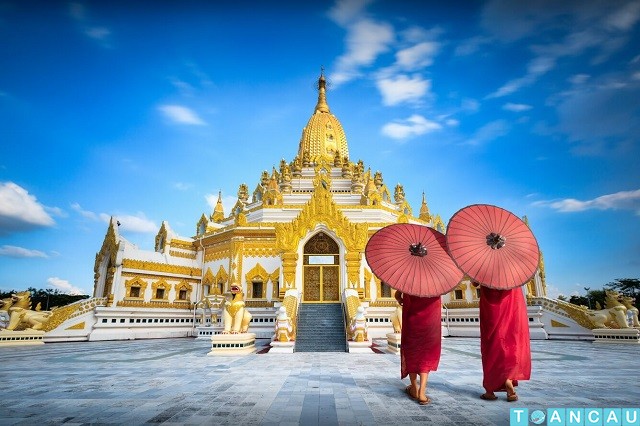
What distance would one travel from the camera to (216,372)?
8617 millimetres

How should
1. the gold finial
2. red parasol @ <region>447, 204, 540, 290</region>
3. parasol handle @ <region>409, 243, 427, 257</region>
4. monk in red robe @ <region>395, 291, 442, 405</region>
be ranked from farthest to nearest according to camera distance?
the gold finial < parasol handle @ <region>409, 243, 427, 257</region> < monk in red robe @ <region>395, 291, 442, 405</region> < red parasol @ <region>447, 204, 540, 290</region>

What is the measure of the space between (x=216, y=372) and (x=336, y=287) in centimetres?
975

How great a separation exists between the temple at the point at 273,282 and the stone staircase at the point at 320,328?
0.49 feet

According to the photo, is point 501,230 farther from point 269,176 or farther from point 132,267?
point 269,176

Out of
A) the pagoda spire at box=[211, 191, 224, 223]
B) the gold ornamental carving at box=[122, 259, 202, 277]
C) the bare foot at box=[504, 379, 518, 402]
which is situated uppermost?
the pagoda spire at box=[211, 191, 224, 223]

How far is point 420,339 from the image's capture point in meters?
6.04

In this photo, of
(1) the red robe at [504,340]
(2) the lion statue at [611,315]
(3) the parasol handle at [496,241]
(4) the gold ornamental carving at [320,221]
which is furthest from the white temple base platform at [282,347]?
(2) the lion statue at [611,315]

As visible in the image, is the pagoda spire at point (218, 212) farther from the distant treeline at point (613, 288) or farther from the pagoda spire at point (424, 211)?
the distant treeline at point (613, 288)

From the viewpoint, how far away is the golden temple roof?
1375 inches

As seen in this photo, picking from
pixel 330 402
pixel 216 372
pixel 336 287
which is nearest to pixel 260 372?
pixel 216 372

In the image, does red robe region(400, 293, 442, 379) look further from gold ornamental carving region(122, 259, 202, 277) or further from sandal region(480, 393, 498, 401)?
gold ornamental carving region(122, 259, 202, 277)

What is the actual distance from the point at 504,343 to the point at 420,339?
1.33m

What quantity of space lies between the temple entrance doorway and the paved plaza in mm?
6969

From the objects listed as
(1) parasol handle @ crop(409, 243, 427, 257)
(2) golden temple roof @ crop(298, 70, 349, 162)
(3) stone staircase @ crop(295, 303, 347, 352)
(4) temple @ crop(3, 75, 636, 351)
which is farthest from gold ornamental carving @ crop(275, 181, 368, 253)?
(2) golden temple roof @ crop(298, 70, 349, 162)
